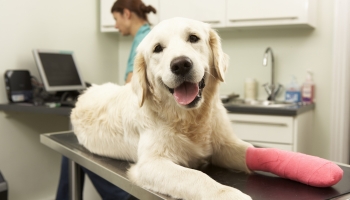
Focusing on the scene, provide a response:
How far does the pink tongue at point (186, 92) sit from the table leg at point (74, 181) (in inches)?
38.8

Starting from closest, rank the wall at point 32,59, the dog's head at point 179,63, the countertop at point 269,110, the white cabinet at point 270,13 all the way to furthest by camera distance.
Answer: the dog's head at point 179,63, the countertop at point 269,110, the white cabinet at point 270,13, the wall at point 32,59

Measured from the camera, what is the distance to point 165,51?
3.92 feet

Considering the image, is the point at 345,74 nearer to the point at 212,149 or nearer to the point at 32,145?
the point at 212,149

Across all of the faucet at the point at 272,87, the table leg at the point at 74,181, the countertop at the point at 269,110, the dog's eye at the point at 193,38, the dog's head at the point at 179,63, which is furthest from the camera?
the faucet at the point at 272,87

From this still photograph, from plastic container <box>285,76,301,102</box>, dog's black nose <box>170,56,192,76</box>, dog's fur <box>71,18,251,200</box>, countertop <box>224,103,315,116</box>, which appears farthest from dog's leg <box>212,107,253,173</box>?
plastic container <box>285,76,301,102</box>

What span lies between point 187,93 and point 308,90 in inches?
81.2

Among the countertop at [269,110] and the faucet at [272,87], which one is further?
the faucet at [272,87]

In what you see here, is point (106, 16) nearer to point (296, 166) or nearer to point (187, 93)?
point (187, 93)

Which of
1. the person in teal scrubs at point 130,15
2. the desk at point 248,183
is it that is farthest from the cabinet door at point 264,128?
→ the desk at point 248,183

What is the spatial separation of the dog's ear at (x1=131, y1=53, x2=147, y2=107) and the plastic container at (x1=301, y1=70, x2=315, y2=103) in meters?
2.03

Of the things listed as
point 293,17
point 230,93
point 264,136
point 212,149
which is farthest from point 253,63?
point 212,149

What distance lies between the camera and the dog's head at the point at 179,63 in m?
1.13

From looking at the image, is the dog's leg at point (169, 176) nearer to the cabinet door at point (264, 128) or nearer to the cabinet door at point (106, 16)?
the cabinet door at point (264, 128)

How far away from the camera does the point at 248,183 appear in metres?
1.11
